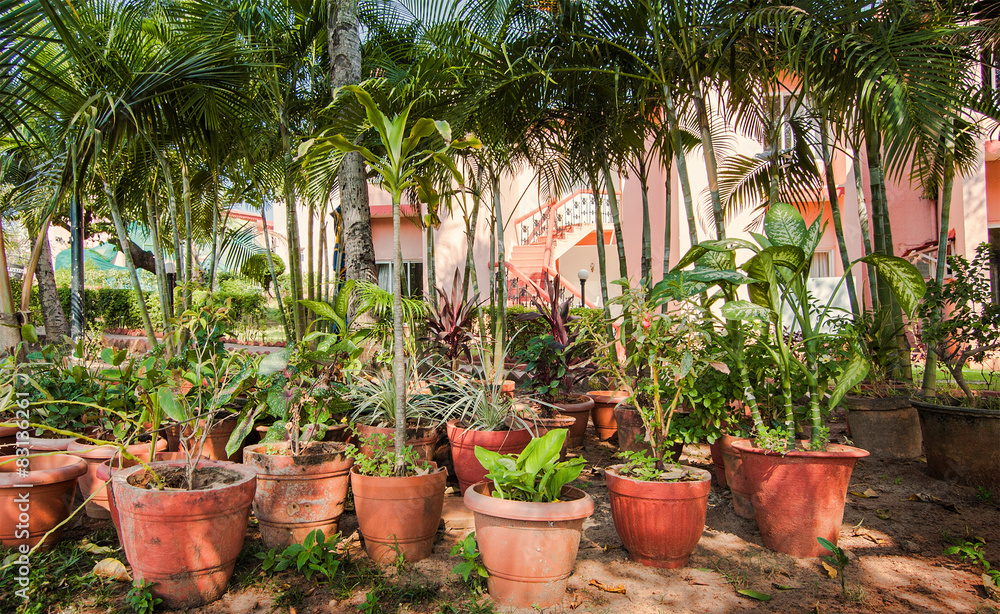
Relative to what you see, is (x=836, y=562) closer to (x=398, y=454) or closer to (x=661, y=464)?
(x=661, y=464)

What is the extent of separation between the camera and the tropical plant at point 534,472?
226 cm

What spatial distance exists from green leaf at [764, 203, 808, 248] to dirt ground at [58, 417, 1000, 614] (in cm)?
142

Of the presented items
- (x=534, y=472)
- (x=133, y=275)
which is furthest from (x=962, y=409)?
(x=133, y=275)

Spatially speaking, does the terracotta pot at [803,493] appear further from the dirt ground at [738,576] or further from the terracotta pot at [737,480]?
the terracotta pot at [737,480]

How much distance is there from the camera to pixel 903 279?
2533mm

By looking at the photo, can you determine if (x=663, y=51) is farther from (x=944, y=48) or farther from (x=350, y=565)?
(x=350, y=565)

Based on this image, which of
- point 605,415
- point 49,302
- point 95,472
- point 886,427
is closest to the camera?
point 95,472

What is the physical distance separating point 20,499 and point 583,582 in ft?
7.72

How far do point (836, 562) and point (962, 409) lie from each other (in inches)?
58.4

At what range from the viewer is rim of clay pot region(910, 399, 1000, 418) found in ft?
10.3

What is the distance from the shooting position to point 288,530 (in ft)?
8.55

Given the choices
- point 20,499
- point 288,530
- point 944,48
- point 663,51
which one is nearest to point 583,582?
point 288,530

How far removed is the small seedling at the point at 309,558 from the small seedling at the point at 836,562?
6.44 ft

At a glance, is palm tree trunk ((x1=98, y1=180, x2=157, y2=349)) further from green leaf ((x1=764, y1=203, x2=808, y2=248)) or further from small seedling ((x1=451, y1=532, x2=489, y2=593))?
green leaf ((x1=764, y1=203, x2=808, y2=248))
